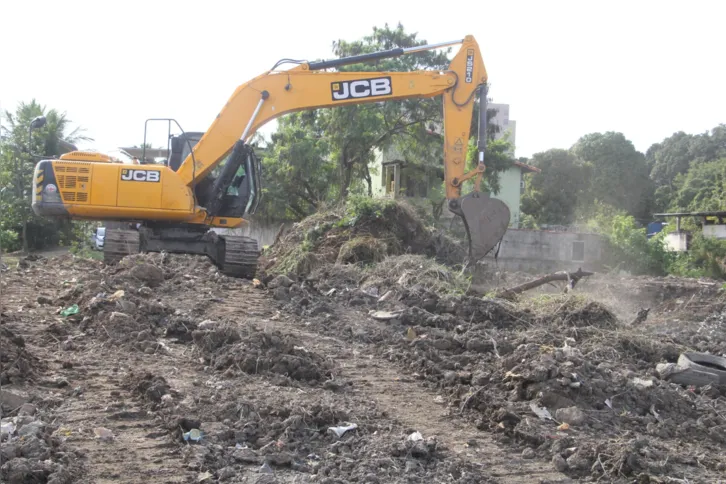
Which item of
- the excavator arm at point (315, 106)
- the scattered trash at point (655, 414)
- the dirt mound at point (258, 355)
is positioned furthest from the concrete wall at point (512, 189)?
the scattered trash at point (655, 414)

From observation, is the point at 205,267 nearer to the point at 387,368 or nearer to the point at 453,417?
the point at 387,368

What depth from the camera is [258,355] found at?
6332mm

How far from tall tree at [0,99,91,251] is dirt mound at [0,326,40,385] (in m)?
17.5

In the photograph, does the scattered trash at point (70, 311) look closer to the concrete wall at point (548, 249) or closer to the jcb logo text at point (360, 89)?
the jcb logo text at point (360, 89)

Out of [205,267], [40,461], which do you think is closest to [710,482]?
[40,461]

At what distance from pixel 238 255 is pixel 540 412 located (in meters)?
6.86

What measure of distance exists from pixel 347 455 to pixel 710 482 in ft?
7.35

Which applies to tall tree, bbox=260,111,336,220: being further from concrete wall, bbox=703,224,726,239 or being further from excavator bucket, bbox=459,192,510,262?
excavator bucket, bbox=459,192,510,262

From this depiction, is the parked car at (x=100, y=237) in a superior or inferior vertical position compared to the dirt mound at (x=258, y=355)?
superior

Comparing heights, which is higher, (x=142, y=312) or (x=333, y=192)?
(x=333, y=192)

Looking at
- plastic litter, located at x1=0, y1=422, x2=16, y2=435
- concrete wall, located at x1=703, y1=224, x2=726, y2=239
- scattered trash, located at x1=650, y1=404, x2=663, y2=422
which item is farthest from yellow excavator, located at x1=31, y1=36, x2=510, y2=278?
concrete wall, located at x1=703, y1=224, x2=726, y2=239

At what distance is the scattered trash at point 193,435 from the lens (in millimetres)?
4582

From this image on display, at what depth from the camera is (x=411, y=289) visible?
9883 mm

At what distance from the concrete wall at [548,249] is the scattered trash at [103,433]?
20.8m
